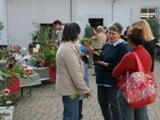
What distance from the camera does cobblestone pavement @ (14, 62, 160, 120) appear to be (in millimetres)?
7883

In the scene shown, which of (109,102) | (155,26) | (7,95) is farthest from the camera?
(155,26)

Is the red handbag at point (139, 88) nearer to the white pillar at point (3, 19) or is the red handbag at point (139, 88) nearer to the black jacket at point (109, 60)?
the black jacket at point (109, 60)

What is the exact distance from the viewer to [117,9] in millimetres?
24172

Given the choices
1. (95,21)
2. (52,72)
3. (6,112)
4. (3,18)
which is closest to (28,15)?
(3,18)

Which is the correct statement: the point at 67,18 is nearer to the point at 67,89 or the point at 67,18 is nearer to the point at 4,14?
the point at 4,14

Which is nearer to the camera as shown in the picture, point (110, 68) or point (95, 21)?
point (110, 68)

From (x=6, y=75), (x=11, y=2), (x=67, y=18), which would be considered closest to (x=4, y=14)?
(x=11, y=2)

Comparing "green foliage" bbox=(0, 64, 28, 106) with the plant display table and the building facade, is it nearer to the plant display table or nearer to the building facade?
the plant display table

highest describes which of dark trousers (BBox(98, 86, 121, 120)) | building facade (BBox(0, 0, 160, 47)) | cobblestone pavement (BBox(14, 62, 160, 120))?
building facade (BBox(0, 0, 160, 47))

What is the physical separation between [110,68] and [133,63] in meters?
1.00

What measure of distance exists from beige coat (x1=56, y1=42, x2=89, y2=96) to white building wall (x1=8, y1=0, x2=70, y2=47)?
61.2ft

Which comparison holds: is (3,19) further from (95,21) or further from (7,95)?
(7,95)

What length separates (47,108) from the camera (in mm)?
8758

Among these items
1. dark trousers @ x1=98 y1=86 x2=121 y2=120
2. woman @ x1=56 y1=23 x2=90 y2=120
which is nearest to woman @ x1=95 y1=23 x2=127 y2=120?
dark trousers @ x1=98 y1=86 x2=121 y2=120
